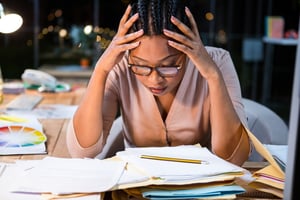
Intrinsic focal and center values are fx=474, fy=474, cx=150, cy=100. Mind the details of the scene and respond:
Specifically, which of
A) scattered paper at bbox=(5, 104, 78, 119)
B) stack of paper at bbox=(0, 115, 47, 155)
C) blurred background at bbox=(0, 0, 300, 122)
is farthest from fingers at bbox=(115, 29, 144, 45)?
blurred background at bbox=(0, 0, 300, 122)

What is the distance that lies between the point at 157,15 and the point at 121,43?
0.13m

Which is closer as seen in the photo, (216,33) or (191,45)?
(191,45)

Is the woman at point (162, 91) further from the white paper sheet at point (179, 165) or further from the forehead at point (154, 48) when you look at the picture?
the white paper sheet at point (179, 165)

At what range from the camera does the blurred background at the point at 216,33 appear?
6133 mm

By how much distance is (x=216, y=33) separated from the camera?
252 inches

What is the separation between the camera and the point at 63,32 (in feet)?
20.6

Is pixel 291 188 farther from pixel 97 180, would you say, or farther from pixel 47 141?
pixel 47 141

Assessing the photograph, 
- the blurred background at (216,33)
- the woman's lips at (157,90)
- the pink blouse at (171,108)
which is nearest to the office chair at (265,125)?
the pink blouse at (171,108)

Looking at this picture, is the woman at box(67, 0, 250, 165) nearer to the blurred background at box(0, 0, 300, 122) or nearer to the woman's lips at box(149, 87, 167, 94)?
the woman's lips at box(149, 87, 167, 94)

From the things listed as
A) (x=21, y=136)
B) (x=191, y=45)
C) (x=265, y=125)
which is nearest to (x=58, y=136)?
Answer: (x=21, y=136)

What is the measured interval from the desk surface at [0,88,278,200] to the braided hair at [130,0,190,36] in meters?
0.44

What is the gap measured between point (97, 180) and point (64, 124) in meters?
0.90

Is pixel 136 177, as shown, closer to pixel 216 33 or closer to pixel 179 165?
pixel 179 165

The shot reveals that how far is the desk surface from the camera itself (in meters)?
1.07
